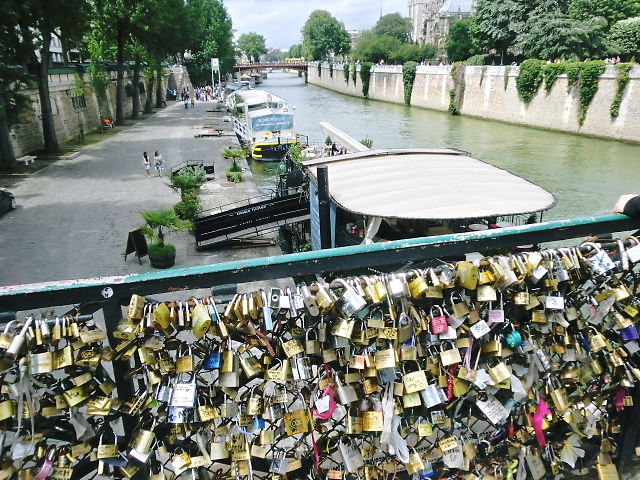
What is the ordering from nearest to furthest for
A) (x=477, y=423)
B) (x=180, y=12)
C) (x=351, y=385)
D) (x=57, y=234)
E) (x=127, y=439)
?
(x=127, y=439) → (x=351, y=385) → (x=477, y=423) → (x=57, y=234) → (x=180, y=12)

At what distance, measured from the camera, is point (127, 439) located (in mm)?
2139

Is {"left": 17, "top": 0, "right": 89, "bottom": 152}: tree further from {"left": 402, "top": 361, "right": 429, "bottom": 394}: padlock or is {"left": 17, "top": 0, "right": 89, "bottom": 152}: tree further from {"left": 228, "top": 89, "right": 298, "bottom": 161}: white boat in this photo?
{"left": 402, "top": 361, "right": 429, "bottom": 394}: padlock

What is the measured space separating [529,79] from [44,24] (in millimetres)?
36070

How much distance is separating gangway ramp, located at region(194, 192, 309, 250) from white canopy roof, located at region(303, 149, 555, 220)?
8.10 feet

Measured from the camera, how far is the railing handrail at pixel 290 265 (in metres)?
1.82

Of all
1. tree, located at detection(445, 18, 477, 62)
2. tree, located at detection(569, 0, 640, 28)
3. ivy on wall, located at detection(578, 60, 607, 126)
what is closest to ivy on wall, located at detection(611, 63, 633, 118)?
ivy on wall, located at detection(578, 60, 607, 126)

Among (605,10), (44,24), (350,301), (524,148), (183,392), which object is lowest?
(524,148)

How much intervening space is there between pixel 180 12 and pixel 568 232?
5030 cm

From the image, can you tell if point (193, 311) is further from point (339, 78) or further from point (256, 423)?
point (339, 78)

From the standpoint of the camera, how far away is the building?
102 meters

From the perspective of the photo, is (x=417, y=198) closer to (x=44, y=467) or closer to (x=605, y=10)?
(x=44, y=467)

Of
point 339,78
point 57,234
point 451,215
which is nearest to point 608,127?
point 451,215

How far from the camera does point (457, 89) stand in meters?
50.9

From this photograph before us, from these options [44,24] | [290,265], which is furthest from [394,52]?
[290,265]
